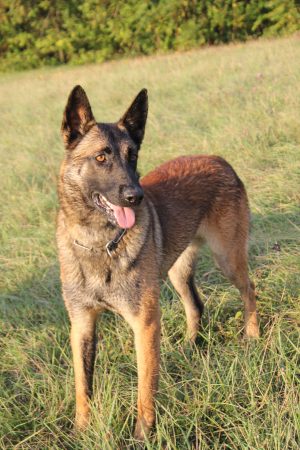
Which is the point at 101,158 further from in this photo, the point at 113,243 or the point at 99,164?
the point at 113,243

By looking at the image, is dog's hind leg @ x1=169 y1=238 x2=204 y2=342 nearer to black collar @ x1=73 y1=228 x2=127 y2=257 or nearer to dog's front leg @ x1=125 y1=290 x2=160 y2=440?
dog's front leg @ x1=125 y1=290 x2=160 y2=440

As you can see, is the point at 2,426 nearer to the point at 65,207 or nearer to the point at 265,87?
the point at 65,207

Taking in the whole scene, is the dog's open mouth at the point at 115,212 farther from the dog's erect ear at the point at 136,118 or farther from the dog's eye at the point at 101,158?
the dog's erect ear at the point at 136,118

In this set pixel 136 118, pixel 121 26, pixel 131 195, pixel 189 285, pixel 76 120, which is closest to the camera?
pixel 131 195

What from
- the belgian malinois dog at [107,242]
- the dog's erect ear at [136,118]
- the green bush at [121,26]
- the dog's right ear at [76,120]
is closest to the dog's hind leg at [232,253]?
the belgian malinois dog at [107,242]

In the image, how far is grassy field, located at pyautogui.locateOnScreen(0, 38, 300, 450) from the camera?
233 cm

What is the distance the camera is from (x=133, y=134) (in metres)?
2.88

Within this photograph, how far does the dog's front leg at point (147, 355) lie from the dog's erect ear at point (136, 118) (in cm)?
88

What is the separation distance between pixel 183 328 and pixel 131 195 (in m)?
1.14

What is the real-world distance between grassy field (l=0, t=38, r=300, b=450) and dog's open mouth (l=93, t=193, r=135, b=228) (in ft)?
2.47

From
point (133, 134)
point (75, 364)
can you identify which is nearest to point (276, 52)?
point (133, 134)

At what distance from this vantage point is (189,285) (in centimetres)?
341

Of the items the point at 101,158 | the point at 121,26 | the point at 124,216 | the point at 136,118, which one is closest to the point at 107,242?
the point at 124,216

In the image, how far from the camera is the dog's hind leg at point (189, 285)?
127 inches
